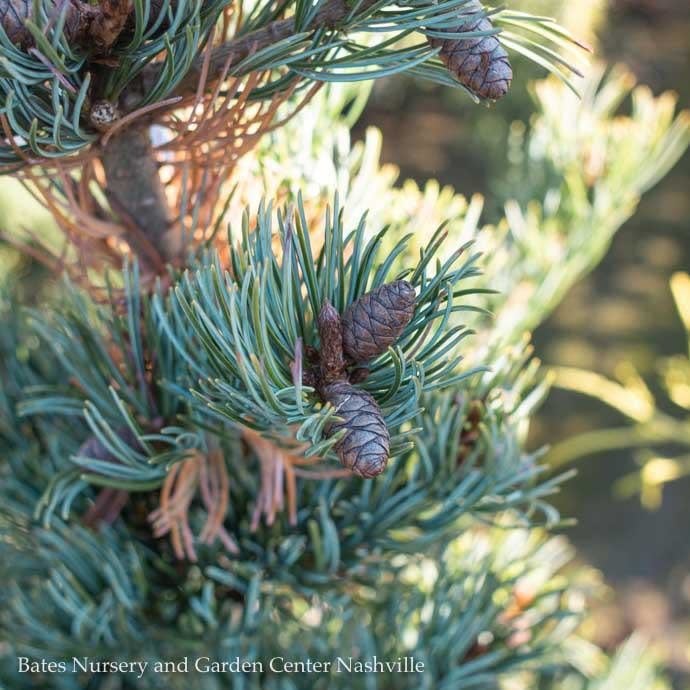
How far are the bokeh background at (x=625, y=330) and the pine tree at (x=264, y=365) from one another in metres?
0.53

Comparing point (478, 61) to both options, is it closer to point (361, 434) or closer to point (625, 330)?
point (361, 434)

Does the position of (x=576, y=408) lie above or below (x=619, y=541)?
above

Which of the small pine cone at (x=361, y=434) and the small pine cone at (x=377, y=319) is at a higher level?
the small pine cone at (x=377, y=319)

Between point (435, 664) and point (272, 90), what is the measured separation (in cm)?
19

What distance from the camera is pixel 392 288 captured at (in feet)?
0.51

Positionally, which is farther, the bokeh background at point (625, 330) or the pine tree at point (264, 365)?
the bokeh background at point (625, 330)

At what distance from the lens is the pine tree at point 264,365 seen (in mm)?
157

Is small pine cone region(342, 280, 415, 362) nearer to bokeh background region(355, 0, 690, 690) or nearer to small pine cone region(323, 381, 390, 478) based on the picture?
small pine cone region(323, 381, 390, 478)

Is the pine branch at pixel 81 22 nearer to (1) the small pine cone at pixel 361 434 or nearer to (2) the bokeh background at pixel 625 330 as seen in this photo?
(1) the small pine cone at pixel 361 434

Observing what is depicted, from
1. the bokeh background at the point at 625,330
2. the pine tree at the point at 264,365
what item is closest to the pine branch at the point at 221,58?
the pine tree at the point at 264,365

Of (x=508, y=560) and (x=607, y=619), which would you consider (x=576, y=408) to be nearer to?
(x=607, y=619)

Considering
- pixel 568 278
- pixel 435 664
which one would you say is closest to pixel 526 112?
pixel 568 278

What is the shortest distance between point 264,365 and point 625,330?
807mm

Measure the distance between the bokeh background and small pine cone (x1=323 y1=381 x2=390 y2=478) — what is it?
673mm
